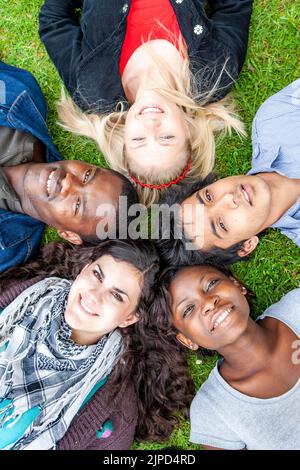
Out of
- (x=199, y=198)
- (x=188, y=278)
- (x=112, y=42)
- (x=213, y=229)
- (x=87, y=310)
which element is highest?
(x=112, y=42)

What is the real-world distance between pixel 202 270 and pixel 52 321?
0.91 metres

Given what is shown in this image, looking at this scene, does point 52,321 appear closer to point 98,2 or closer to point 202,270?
point 202,270

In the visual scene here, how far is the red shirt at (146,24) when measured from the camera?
292cm

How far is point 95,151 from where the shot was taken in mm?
3219

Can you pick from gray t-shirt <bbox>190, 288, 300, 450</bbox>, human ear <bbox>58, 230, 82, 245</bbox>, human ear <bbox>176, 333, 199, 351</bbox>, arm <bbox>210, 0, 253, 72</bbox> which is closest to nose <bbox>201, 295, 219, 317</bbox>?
human ear <bbox>176, 333, 199, 351</bbox>

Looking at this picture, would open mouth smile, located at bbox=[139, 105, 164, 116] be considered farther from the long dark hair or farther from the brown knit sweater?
the brown knit sweater

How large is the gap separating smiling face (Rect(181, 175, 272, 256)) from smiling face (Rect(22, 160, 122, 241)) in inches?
17.5

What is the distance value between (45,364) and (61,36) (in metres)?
1.94

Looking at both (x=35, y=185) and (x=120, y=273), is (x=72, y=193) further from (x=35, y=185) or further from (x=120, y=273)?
(x=120, y=273)

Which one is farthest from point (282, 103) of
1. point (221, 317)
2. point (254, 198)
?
point (221, 317)

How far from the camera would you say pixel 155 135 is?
253 centimetres

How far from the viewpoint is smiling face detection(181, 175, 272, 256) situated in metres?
2.47

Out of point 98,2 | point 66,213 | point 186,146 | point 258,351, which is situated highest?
point 98,2
